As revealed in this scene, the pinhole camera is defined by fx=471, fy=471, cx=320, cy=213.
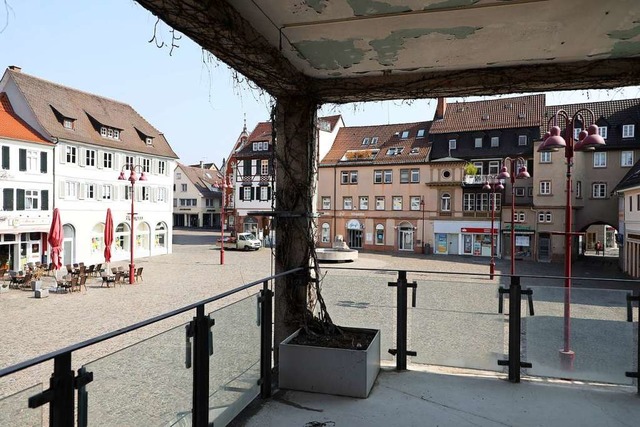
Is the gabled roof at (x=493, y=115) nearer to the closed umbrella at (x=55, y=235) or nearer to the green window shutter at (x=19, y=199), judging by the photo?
the closed umbrella at (x=55, y=235)

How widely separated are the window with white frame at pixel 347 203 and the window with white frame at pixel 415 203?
5644 mm

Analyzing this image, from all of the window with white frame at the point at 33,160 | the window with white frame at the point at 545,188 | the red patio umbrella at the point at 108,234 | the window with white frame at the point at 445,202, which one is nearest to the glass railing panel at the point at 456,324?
the red patio umbrella at the point at 108,234

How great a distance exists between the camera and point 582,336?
4.34m

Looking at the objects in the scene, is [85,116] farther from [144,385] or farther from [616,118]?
[616,118]

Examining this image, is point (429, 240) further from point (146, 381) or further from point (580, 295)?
point (146, 381)

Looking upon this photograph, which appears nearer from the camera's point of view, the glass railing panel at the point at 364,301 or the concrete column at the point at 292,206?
the concrete column at the point at 292,206

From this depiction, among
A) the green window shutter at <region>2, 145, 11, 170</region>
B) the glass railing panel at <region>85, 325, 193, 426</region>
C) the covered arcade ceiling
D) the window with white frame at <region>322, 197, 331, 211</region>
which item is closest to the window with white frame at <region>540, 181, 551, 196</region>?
the window with white frame at <region>322, 197, 331, 211</region>

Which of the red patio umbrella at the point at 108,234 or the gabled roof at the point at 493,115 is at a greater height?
the gabled roof at the point at 493,115

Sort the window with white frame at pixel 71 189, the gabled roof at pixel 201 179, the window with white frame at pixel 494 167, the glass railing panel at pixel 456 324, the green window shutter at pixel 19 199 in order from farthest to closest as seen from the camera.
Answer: the gabled roof at pixel 201 179
the window with white frame at pixel 494 167
the window with white frame at pixel 71 189
the green window shutter at pixel 19 199
the glass railing panel at pixel 456 324

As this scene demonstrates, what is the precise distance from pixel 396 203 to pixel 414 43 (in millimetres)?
38101

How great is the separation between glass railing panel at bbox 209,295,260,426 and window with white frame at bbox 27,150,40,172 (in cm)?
2670

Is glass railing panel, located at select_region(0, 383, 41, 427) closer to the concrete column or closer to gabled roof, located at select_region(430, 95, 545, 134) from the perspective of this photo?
the concrete column

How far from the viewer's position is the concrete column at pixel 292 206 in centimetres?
464

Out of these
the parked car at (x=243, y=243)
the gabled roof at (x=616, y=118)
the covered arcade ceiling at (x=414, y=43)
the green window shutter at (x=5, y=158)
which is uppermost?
the gabled roof at (x=616, y=118)
